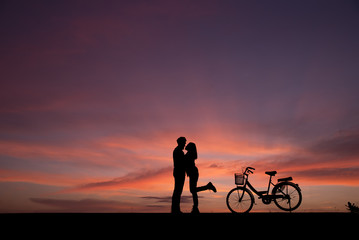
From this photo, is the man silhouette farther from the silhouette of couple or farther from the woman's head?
the woman's head

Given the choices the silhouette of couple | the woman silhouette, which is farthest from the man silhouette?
the woman silhouette

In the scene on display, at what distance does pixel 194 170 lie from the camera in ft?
39.3

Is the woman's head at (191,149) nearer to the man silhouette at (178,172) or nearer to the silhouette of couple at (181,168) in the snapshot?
the silhouette of couple at (181,168)

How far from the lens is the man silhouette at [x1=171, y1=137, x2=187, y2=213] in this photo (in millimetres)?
11539

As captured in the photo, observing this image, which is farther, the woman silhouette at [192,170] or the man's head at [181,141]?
the woman silhouette at [192,170]

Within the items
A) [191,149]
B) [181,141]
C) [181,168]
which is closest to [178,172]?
[181,168]

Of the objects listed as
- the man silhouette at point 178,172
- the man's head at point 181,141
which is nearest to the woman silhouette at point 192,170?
the man silhouette at point 178,172

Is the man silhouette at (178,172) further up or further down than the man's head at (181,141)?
further down

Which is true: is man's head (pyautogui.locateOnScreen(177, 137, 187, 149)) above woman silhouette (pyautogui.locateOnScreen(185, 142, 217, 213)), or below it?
above

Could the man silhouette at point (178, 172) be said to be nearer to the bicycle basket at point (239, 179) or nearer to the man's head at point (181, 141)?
the man's head at point (181, 141)

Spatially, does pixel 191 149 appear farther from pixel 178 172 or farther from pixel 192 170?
pixel 178 172

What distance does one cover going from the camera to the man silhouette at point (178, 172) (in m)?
11.5

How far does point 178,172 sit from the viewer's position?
11.6m
